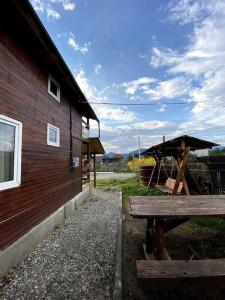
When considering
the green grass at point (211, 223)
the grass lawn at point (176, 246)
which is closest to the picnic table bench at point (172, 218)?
the grass lawn at point (176, 246)

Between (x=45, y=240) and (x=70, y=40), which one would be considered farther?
(x=70, y=40)

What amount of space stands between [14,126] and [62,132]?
274 cm

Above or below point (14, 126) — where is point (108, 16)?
above

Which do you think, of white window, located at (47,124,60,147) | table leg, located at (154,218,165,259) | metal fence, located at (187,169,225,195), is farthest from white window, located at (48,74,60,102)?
metal fence, located at (187,169,225,195)

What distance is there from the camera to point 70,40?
7.93 metres

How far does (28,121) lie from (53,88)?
2.06 meters

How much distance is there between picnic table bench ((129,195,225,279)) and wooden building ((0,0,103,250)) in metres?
1.95

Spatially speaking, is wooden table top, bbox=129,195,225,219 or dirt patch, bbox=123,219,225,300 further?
wooden table top, bbox=129,195,225,219

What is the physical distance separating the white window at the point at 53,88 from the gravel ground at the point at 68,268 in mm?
3478

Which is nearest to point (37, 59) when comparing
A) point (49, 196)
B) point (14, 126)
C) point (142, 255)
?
point (14, 126)

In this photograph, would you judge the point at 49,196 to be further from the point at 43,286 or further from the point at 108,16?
the point at 108,16

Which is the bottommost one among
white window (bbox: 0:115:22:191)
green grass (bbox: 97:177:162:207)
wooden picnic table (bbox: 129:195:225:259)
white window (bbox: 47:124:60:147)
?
green grass (bbox: 97:177:162:207)

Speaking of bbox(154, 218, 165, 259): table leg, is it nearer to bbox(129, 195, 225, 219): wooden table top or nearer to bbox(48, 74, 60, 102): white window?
bbox(129, 195, 225, 219): wooden table top

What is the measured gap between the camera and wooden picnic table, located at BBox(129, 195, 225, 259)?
2.84 m
